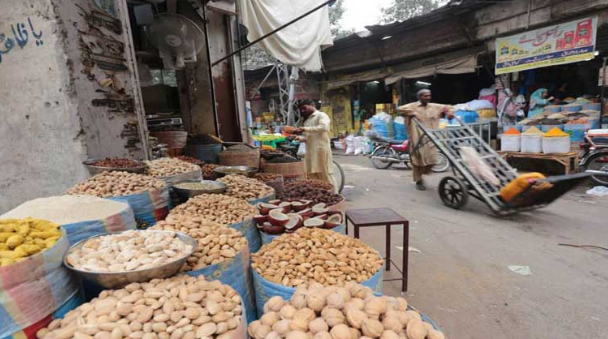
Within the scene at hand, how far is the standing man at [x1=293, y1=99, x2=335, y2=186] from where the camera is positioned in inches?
205

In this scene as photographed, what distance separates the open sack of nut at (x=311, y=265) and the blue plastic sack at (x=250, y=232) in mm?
417

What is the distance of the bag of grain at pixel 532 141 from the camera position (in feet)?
21.4

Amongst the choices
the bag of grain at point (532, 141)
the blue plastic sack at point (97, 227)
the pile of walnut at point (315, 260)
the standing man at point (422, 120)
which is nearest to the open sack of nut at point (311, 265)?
the pile of walnut at point (315, 260)

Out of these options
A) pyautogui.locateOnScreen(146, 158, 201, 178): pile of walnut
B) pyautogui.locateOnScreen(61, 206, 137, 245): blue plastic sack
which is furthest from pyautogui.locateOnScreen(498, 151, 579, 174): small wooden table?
pyautogui.locateOnScreen(61, 206, 137, 245): blue plastic sack

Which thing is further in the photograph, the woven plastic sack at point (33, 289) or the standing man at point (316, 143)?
the standing man at point (316, 143)

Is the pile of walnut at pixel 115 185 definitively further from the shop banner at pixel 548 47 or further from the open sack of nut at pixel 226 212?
the shop banner at pixel 548 47

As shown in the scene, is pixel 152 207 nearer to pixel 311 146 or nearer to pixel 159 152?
pixel 159 152

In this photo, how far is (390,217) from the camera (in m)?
2.86

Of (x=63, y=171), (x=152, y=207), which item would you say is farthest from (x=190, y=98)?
(x=152, y=207)

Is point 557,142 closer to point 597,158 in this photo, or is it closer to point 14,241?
point 597,158

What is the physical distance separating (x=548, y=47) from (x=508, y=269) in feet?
20.5

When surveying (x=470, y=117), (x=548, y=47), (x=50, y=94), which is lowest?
(x=470, y=117)

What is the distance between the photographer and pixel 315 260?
198cm

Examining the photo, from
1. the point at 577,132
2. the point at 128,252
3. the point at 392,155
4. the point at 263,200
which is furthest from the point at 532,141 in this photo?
the point at 128,252
